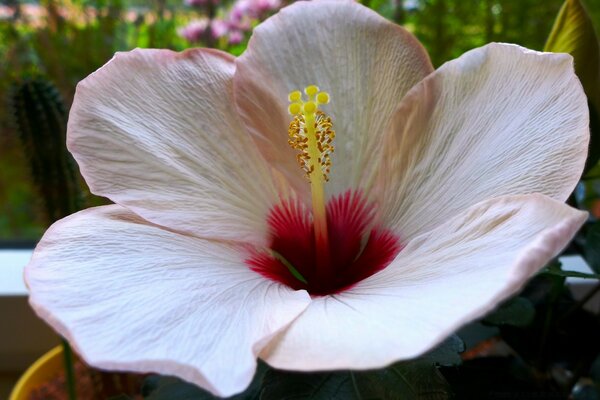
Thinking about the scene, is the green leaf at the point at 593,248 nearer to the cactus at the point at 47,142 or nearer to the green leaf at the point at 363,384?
the green leaf at the point at 363,384

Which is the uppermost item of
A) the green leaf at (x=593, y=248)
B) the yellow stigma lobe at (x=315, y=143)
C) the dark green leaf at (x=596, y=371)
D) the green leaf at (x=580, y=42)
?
the green leaf at (x=580, y=42)

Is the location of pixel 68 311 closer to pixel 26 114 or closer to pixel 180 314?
pixel 180 314

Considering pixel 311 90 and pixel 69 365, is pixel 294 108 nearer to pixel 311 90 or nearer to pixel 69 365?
pixel 311 90

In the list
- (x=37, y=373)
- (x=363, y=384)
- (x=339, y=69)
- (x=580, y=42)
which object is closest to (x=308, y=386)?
(x=363, y=384)

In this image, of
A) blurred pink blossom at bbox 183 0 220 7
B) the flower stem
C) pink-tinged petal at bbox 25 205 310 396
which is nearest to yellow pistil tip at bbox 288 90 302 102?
pink-tinged petal at bbox 25 205 310 396

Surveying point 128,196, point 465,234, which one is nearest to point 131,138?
point 128,196

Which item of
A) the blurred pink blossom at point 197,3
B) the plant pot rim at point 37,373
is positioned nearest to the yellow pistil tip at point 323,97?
the plant pot rim at point 37,373
